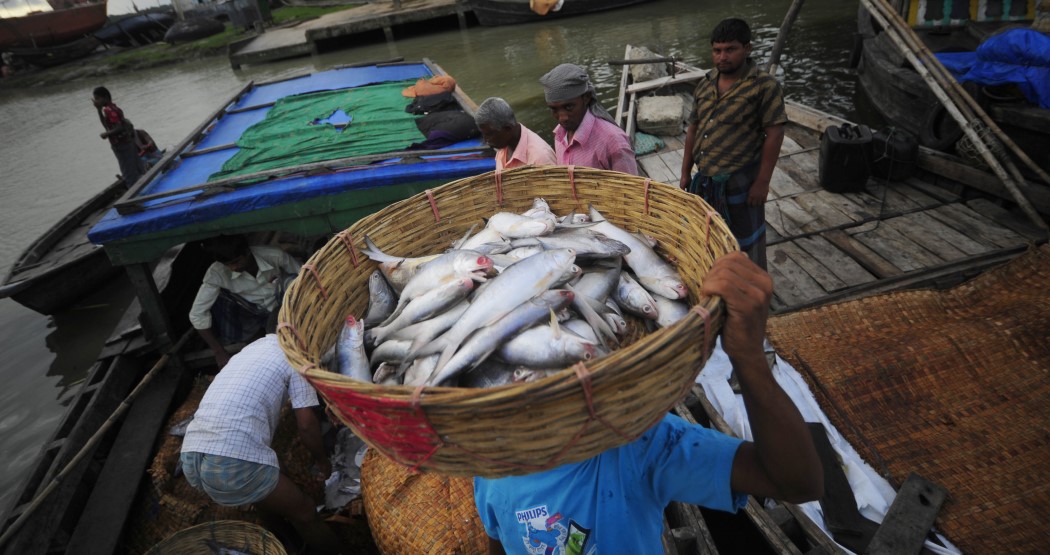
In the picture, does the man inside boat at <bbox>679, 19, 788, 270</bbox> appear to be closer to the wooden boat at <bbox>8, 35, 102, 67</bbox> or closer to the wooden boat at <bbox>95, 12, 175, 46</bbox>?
the wooden boat at <bbox>8, 35, 102, 67</bbox>

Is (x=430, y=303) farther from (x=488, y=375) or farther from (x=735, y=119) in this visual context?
(x=735, y=119)

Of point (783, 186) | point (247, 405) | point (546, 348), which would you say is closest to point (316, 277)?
point (546, 348)

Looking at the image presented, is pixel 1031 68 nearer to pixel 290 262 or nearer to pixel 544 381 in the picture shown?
pixel 544 381

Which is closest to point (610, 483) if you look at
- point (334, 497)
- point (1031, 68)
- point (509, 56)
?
point (334, 497)

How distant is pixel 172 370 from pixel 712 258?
535 centimetres

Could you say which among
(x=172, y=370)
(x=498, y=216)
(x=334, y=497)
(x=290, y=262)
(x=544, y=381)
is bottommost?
(x=334, y=497)

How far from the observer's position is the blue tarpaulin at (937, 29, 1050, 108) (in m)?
5.33

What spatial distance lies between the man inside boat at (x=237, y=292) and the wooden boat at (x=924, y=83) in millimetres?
7728

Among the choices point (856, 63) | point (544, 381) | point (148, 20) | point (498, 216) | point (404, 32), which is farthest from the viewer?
point (148, 20)

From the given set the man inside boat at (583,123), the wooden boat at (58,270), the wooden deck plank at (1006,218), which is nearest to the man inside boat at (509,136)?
the man inside boat at (583,123)

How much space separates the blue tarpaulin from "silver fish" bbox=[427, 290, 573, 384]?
6.52m

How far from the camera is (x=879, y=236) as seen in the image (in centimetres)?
499

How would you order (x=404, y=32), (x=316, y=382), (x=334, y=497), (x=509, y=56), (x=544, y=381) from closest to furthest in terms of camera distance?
(x=544, y=381)
(x=316, y=382)
(x=334, y=497)
(x=509, y=56)
(x=404, y=32)

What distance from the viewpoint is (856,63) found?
11930mm
